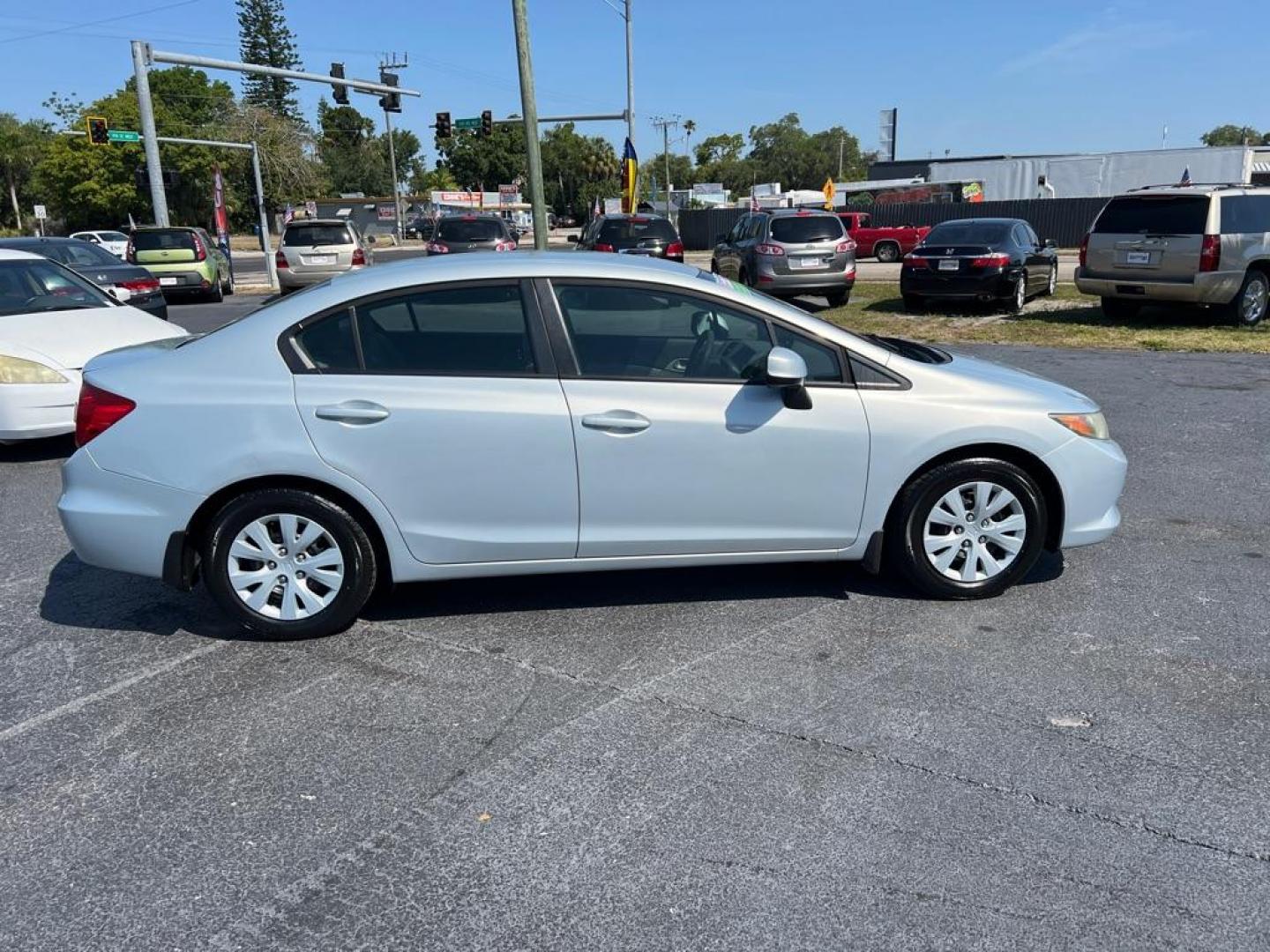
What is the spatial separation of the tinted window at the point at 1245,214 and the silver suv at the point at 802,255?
552cm

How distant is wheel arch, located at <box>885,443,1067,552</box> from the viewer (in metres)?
4.30

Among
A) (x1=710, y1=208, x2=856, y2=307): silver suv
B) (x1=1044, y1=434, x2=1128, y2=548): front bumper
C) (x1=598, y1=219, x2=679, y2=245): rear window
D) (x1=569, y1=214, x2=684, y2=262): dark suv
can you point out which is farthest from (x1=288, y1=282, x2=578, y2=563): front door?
(x1=598, y1=219, x2=679, y2=245): rear window

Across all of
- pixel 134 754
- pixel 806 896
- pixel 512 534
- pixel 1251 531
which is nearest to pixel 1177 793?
pixel 806 896

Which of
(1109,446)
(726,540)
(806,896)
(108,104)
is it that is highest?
(108,104)

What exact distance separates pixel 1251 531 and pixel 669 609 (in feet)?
11.0

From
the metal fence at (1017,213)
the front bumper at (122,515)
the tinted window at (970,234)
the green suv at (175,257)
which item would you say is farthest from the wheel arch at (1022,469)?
the metal fence at (1017,213)

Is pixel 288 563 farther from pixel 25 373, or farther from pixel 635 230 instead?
pixel 635 230

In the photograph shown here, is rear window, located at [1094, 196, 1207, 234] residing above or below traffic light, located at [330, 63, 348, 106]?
below

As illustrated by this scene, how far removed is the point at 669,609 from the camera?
4.45m

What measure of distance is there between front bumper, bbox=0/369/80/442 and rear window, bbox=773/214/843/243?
11.6m

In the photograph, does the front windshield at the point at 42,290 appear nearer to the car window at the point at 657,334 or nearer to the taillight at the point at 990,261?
the car window at the point at 657,334

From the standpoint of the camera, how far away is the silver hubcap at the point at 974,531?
4336 millimetres

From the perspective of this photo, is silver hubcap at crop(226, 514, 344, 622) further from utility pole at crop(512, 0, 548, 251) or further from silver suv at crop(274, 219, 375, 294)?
silver suv at crop(274, 219, 375, 294)

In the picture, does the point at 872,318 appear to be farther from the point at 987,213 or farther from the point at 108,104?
the point at 108,104
